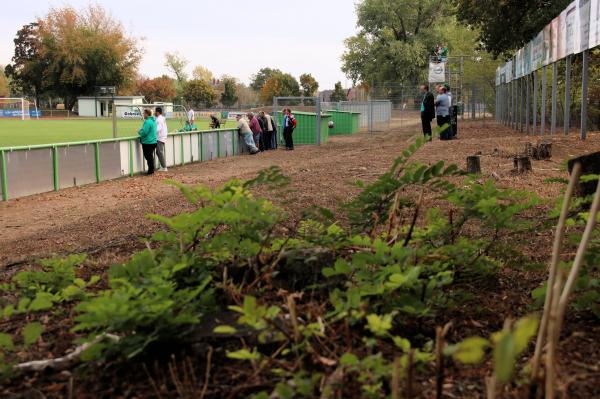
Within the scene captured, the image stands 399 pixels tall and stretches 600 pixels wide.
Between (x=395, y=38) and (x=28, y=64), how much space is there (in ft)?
170

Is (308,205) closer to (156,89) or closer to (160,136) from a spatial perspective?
(160,136)

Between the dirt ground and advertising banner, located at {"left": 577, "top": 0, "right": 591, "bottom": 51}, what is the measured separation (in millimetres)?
2021

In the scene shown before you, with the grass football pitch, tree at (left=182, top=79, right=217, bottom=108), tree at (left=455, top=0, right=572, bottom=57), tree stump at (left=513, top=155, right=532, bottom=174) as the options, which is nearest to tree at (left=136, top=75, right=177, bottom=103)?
tree at (left=182, top=79, right=217, bottom=108)

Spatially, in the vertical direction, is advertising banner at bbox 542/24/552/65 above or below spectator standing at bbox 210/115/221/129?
above

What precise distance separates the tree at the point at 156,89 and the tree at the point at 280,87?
1717 cm

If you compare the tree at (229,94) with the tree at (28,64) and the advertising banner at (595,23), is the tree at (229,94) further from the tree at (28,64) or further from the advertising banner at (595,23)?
the advertising banner at (595,23)

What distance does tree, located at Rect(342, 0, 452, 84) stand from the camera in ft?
271

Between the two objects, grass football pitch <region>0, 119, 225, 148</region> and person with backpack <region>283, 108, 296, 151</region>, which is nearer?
person with backpack <region>283, 108, 296, 151</region>

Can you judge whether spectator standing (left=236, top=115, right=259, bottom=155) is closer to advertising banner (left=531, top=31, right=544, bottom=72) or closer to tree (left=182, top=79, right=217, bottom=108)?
advertising banner (left=531, top=31, right=544, bottom=72)

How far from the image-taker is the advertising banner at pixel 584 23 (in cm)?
1385

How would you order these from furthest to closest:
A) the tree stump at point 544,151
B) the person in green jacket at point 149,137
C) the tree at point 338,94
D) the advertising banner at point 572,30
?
1. the tree at point 338,94
2. the person in green jacket at point 149,137
3. the advertising banner at point 572,30
4. the tree stump at point 544,151

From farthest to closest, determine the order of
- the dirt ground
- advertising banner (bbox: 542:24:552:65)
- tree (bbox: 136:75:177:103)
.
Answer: tree (bbox: 136:75:177:103) → advertising banner (bbox: 542:24:552:65) → the dirt ground

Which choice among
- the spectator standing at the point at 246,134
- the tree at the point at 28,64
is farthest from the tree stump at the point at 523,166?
the tree at the point at 28,64

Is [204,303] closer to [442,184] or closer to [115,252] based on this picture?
[442,184]
